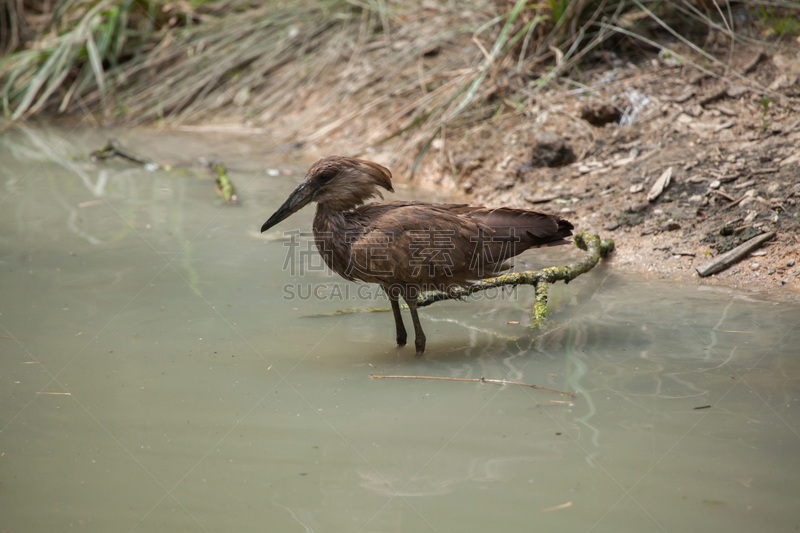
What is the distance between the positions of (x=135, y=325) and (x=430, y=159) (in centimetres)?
414

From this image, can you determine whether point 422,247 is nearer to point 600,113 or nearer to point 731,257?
point 731,257

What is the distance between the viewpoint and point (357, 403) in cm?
351

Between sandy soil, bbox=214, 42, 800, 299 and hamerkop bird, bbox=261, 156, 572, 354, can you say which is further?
sandy soil, bbox=214, 42, 800, 299

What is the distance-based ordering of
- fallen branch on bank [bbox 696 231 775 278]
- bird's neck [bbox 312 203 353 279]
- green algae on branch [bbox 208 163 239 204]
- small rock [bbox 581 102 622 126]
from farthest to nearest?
small rock [bbox 581 102 622 126], green algae on branch [bbox 208 163 239 204], fallen branch on bank [bbox 696 231 775 278], bird's neck [bbox 312 203 353 279]

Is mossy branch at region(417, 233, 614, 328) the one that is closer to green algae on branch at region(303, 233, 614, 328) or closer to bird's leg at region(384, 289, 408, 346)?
green algae on branch at region(303, 233, 614, 328)

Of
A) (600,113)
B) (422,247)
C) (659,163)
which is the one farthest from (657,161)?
(422,247)

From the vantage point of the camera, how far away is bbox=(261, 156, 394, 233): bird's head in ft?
14.0

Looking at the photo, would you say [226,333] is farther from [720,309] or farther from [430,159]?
[430,159]

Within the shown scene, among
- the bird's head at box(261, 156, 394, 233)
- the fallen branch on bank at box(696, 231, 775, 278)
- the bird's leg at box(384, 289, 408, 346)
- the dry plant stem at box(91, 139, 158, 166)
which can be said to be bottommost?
the dry plant stem at box(91, 139, 158, 166)

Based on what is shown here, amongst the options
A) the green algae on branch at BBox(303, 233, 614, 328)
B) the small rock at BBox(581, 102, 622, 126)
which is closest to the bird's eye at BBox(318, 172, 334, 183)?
the green algae on branch at BBox(303, 233, 614, 328)

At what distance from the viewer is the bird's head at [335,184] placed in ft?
14.0

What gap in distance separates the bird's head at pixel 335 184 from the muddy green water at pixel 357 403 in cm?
77

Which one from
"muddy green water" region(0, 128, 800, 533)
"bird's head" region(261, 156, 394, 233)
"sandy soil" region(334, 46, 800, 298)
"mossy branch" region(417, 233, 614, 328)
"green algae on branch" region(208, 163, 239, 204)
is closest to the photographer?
"muddy green water" region(0, 128, 800, 533)

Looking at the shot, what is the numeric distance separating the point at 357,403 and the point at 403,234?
1.09 meters
